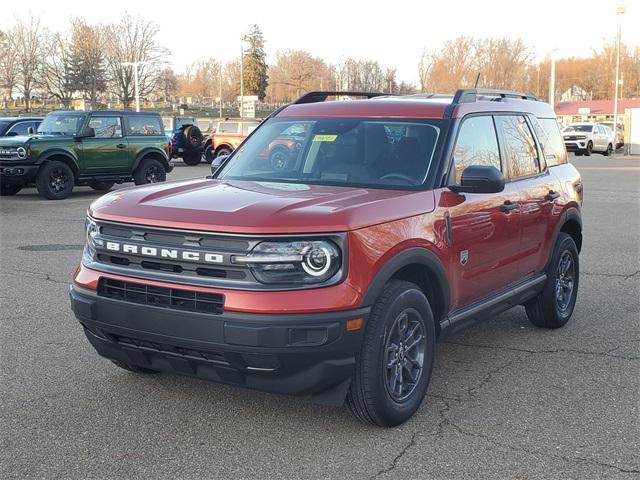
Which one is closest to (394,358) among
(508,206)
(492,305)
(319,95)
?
(492,305)

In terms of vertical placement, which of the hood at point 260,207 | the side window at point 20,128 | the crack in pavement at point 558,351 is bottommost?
the crack in pavement at point 558,351

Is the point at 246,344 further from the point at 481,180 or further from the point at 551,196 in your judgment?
the point at 551,196

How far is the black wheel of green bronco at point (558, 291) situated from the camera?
6.29 m

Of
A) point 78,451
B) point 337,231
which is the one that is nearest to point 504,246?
point 337,231

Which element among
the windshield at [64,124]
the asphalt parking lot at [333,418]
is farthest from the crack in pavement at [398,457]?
the windshield at [64,124]

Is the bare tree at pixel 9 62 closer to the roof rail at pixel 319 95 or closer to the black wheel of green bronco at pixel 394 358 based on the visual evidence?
the roof rail at pixel 319 95

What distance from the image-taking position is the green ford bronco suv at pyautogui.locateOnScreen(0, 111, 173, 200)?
52.4 feet

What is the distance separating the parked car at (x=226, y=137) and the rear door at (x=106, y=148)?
419 inches

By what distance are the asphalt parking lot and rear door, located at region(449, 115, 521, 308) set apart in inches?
26.6

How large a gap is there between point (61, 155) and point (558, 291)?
12.7 metres

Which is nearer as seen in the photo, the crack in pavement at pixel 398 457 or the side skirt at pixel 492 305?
the crack in pavement at pixel 398 457

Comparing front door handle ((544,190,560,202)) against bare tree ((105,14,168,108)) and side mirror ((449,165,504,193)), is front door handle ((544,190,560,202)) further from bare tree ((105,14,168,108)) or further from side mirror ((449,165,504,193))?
bare tree ((105,14,168,108))

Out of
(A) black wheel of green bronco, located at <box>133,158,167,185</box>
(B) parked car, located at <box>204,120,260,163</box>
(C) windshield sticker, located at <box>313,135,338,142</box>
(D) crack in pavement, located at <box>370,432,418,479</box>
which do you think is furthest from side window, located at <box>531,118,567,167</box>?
(B) parked car, located at <box>204,120,260,163</box>

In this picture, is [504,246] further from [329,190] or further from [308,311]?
[308,311]
